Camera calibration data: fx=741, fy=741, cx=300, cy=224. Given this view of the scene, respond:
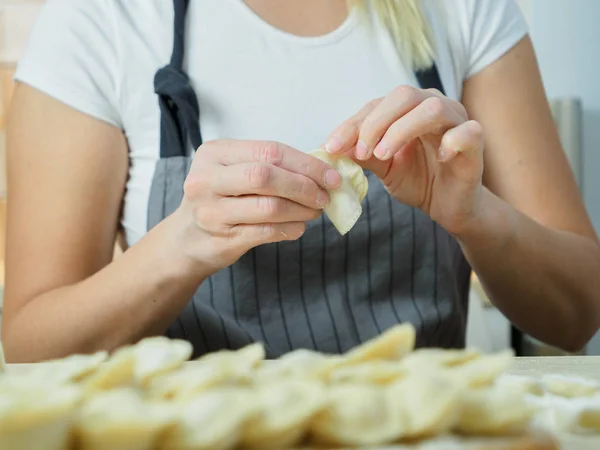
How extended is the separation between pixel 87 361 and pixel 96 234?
500 mm

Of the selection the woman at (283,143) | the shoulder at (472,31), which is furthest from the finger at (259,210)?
the shoulder at (472,31)

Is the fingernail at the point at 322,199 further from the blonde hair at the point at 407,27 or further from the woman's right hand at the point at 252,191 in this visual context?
the blonde hair at the point at 407,27

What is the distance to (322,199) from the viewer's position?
24.4 inches

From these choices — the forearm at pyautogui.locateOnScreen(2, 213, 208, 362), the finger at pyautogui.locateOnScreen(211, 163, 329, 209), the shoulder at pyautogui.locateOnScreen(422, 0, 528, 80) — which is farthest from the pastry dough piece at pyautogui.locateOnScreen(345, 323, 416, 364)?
the shoulder at pyautogui.locateOnScreen(422, 0, 528, 80)

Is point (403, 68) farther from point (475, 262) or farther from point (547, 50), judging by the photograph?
point (547, 50)

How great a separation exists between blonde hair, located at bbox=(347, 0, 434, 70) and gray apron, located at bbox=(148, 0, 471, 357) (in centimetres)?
18

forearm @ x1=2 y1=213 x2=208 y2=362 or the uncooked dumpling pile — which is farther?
forearm @ x1=2 y1=213 x2=208 y2=362

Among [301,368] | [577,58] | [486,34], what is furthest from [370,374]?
[577,58]

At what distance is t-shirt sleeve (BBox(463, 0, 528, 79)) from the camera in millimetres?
952

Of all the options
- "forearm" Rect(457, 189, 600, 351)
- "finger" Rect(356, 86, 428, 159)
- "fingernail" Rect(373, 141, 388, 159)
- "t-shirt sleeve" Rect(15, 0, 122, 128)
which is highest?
"t-shirt sleeve" Rect(15, 0, 122, 128)

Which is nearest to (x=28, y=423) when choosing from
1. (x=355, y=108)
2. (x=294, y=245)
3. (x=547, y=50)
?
(x=294, y=245)

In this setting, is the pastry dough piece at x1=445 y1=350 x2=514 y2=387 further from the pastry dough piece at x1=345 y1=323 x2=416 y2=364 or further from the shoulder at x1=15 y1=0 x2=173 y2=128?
the shoulder at x1=15 y1=0 x2=173 y2=128

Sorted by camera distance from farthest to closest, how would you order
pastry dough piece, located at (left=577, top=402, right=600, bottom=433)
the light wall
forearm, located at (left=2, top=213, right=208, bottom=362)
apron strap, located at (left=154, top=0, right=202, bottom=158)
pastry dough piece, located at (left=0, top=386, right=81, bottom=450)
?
the light wall
apron strap, located at (left=154, top=0, right=202, bottom=158)
forearm, located at (left=2, top=213, right=208, bottom=362)
pastry dough piece, located at (left=577, top=402, right=600, bottom=433)
pastry dough piece, located at (left=0, top=386, right=81, bottom=450)

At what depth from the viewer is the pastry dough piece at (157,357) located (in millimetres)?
332
